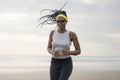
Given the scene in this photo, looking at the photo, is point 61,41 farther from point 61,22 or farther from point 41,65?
point 41,65

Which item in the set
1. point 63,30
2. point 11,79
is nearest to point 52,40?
point 63,30

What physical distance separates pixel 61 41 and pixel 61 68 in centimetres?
42

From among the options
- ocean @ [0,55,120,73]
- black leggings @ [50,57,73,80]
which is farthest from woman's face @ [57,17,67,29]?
ocean @ [0,55,120,73]

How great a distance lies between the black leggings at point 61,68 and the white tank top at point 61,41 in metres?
0.08

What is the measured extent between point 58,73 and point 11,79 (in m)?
7.79

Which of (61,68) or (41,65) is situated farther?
(41,65)

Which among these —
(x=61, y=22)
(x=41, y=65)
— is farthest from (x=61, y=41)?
(x=41, y=65)

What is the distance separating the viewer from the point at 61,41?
22.5 ft

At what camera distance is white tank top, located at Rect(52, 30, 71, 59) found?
681 centimetres

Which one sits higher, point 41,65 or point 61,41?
point 61,41

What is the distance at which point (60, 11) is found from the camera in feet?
23.6

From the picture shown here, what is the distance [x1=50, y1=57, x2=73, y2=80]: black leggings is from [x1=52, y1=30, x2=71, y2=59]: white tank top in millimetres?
83

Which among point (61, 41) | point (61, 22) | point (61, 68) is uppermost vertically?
point (61, 22)

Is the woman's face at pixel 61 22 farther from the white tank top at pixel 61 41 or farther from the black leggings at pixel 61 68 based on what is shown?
the black leggings at pixel 61 68
